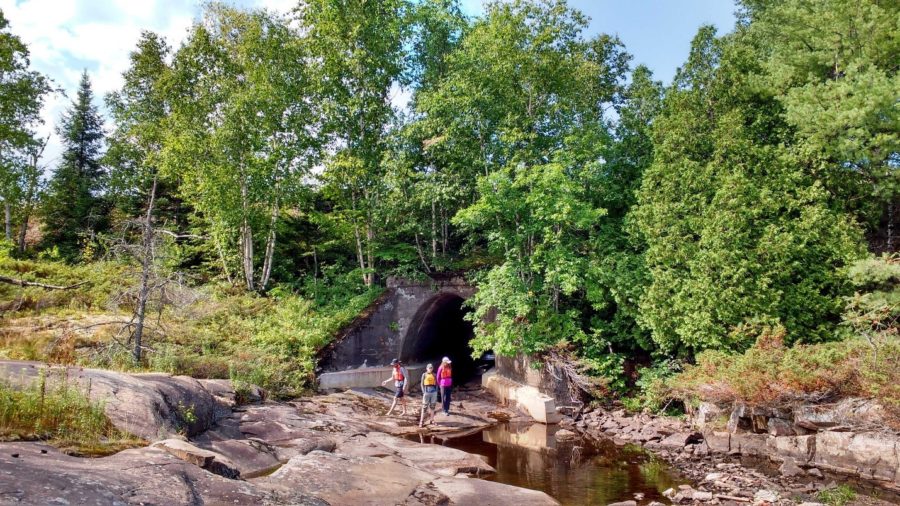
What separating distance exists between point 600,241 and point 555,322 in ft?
11.2

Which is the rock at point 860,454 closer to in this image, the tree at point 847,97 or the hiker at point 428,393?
the tree at point 847,97

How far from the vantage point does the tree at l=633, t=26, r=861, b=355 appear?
A: 14633mm

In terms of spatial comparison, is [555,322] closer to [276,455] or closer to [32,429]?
[276,455]

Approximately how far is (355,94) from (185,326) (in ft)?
41.3

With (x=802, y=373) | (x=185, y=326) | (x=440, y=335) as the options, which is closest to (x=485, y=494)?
(x=802, y=373)

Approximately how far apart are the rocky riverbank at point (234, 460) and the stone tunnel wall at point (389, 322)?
4.88 m

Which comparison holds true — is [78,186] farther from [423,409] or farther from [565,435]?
[565,435]

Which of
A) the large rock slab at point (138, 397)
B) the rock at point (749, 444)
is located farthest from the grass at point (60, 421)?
the rock at point (749, 444)

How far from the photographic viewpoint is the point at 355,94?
78.8 ft

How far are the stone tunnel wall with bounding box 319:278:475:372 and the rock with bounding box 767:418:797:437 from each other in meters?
11.4

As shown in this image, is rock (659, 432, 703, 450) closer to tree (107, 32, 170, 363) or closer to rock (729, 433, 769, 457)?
rock (729, 433, 769, 457)

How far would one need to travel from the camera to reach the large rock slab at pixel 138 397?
342 inches

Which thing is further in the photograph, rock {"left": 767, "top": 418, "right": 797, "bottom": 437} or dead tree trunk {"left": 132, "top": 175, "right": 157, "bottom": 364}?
dead tree trunk {"left": 132, "top": 175, "right": 157, "bottom": 364}

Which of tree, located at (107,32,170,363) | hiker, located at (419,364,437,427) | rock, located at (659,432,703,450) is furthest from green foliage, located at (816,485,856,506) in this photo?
tree, located at (107,32,170,363)
